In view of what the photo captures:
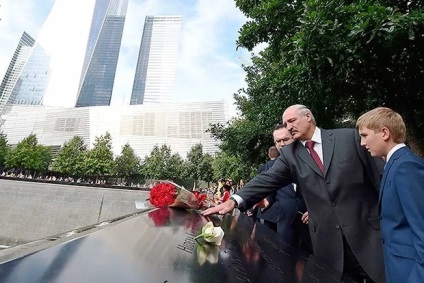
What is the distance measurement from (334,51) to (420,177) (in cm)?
443

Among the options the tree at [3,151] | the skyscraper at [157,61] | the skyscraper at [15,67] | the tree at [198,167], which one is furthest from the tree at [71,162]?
the skyscraper at [15,67]

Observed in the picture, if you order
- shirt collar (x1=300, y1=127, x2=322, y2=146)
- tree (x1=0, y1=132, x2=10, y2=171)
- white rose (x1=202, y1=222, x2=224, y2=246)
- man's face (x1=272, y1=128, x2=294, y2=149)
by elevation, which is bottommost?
white rose (x1=202, y1=222, x2=224, y2=246)

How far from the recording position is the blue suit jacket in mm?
1219

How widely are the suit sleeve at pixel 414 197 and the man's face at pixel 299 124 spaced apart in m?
0.90

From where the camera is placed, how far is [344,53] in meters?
5.21

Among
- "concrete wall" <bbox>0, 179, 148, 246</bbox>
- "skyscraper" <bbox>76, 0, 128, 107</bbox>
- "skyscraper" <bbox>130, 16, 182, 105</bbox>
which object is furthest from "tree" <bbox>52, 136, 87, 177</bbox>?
"skyscraper" <bbox>76, 0, 128, 107</bbox>

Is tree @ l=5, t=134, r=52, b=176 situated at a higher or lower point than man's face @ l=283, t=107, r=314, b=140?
higher

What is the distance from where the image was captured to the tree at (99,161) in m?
47.2

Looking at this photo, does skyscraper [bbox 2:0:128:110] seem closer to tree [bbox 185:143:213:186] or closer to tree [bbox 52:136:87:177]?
tree [bbox 52:136:87:177]

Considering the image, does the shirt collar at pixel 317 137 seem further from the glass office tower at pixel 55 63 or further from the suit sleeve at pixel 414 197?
the glass office tower at pixel 55 63

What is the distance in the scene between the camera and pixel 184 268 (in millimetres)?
990

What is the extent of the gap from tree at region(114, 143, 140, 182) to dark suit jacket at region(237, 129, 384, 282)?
52.7 m

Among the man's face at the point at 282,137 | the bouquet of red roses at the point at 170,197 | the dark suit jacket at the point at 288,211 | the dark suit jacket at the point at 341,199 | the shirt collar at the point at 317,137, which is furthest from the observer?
the man's face at the point at 282,137

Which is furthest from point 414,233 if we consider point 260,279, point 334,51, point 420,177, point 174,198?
point 334,51
